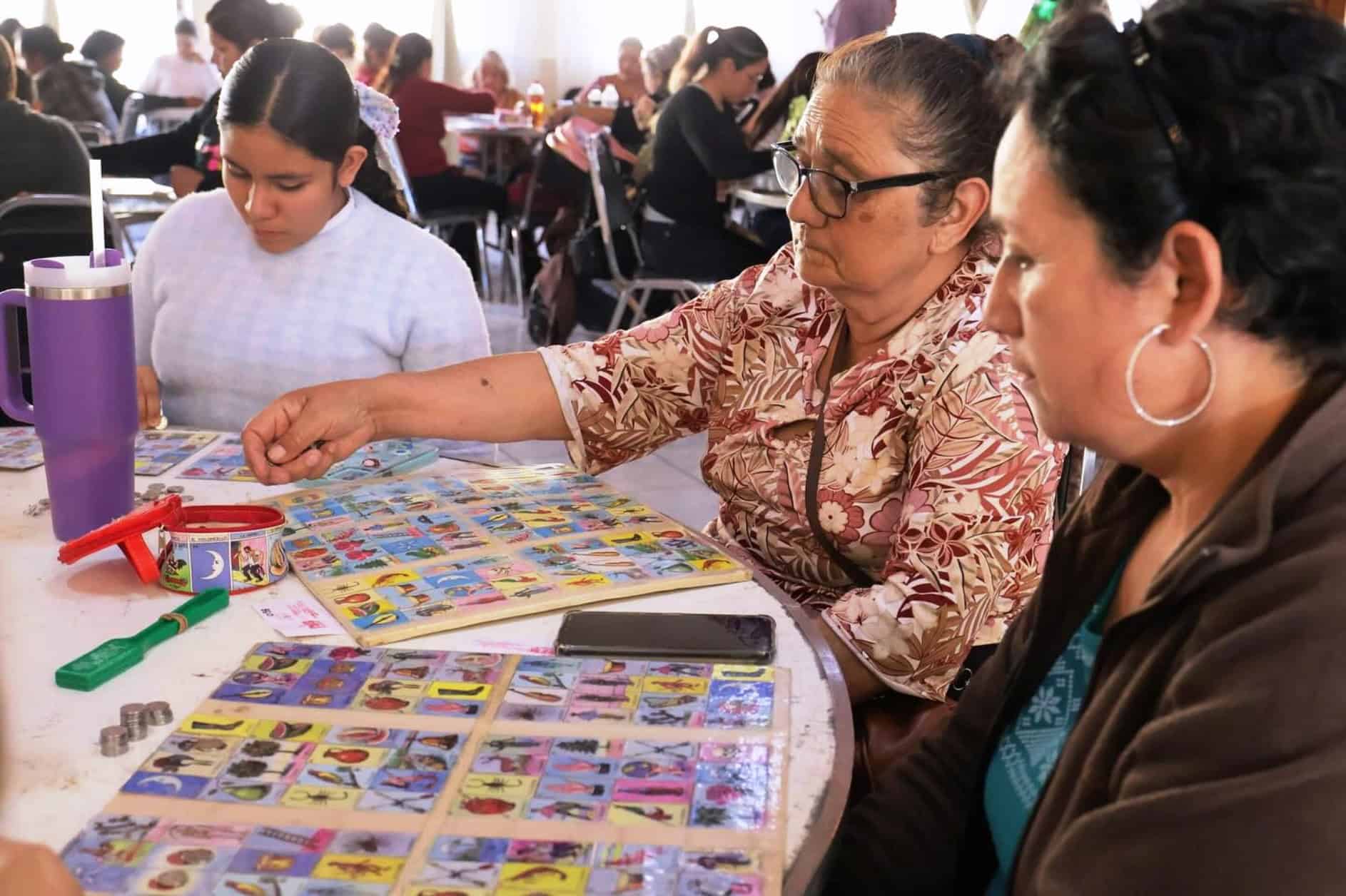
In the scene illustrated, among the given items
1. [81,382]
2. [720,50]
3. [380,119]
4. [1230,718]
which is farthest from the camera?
[720,50]

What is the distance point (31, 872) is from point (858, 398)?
120 centimetres

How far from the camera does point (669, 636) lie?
1173 millimetres

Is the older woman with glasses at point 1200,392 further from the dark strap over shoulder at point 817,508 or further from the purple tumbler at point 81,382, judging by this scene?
the purple tumbler at point 81,382

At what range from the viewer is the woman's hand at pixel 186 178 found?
447 cm

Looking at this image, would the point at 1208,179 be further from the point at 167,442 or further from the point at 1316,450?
the point at 167,442

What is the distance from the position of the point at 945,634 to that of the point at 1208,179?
0.70 metres

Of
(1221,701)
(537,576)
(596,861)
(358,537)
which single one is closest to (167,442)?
(358,537)

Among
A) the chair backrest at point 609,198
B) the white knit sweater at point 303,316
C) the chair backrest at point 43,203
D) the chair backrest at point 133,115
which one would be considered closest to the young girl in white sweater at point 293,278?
the white knit sweater at point 303,316

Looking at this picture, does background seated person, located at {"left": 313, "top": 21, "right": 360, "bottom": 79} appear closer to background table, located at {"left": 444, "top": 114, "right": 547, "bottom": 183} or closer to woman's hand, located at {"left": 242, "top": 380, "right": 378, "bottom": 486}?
background table, located at {"left": 444, "top": 114, "right": 547, "bottom": 183}

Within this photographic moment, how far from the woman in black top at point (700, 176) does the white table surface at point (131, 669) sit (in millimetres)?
3825

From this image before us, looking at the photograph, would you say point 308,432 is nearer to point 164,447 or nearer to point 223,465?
point 223,465

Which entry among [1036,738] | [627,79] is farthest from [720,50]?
[627,79]

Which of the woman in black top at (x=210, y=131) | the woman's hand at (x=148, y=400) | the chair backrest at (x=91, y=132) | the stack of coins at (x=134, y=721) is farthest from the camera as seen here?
the chair backrest at (x=91, y=132)

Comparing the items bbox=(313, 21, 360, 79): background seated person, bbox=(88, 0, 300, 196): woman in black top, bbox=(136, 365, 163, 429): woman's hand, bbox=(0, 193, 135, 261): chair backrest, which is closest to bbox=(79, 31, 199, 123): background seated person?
bbox=(313, 21, 360, 79): background seated person
